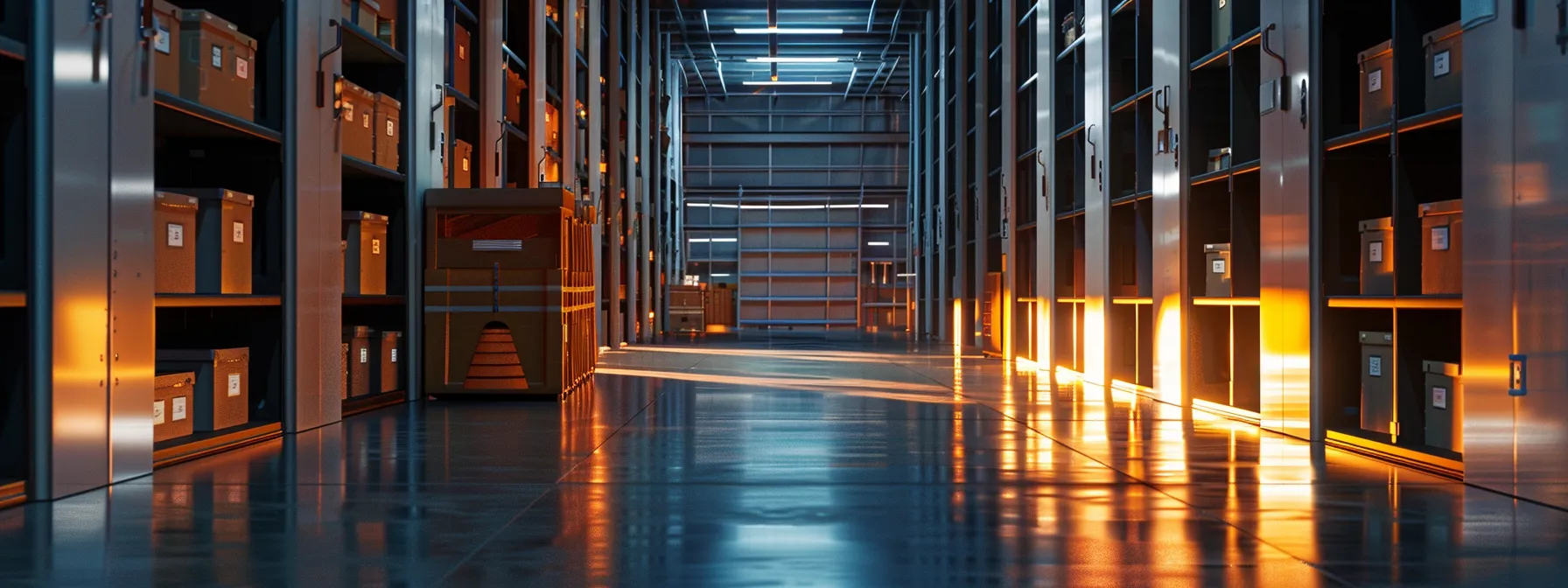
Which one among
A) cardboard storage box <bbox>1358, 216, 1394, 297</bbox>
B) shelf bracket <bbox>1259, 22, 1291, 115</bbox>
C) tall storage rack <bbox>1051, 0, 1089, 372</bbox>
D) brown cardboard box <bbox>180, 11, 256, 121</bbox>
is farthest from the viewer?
tall storage rack <bbox>1051, 0, 1089, 372</bbox>

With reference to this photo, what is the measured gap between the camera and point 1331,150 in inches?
297

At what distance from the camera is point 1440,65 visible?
21.5ft

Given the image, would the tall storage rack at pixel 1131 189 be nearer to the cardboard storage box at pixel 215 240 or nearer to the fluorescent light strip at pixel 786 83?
the cardboard storage box at pixel 215 240

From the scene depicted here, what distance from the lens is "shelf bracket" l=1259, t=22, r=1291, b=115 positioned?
7.91m

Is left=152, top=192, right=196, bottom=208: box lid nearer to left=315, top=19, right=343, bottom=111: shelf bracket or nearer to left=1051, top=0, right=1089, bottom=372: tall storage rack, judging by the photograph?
left=315, top=19, right=343, bottom=111: shelf bracket

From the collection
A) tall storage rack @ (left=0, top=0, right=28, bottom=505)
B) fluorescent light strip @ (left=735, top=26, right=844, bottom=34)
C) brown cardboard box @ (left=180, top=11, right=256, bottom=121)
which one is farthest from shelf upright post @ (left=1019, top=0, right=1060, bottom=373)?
fluorescent light strip @ (left=735, top=26, right=844, bottom=34)

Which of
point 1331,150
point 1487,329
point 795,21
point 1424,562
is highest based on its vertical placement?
point 795,21

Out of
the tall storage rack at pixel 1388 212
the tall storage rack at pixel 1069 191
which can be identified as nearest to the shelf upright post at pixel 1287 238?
the tall storage rack at pixel 1388 212

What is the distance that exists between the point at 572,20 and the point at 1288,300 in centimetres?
1207

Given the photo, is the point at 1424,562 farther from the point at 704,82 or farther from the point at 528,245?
the point at 704,82

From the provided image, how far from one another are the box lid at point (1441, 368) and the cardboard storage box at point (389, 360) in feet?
22.8

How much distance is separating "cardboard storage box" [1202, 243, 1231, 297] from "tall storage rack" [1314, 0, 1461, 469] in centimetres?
134

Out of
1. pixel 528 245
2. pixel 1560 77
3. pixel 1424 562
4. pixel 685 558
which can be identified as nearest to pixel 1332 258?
pixel 1560 77

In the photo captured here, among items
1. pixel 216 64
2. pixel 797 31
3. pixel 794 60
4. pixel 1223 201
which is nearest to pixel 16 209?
pixel 216 64
